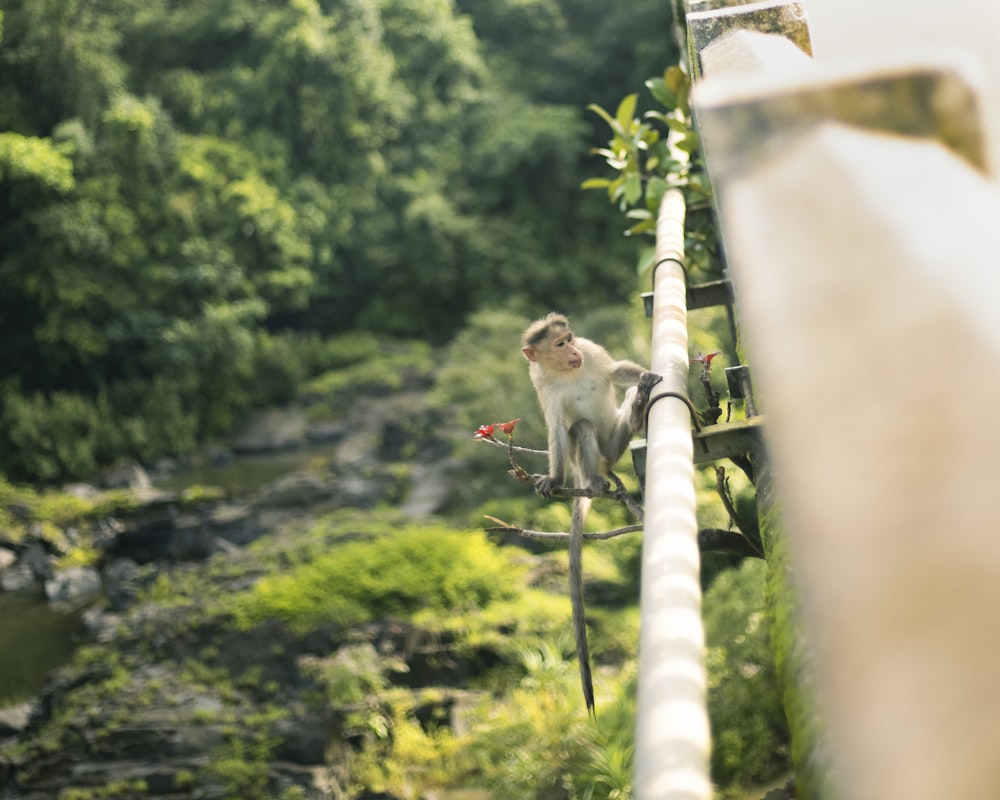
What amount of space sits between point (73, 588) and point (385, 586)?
4230mm

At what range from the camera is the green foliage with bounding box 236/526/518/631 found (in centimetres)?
758

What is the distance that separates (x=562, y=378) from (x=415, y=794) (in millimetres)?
3796

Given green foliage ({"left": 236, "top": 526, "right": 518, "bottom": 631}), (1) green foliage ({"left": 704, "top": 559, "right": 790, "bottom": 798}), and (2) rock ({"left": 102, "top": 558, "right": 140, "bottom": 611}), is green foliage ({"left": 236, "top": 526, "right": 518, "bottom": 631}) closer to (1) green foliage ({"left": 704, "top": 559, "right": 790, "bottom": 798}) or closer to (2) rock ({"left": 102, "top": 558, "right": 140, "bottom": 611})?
(2) rock ({"left": 102, "top": 558, "right": 140, "bottom": 611})

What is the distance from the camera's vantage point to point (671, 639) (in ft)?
2.63

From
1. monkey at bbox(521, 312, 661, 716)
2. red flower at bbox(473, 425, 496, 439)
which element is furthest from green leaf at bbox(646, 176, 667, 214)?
red flower at bbox(473, 425, 496, 439)

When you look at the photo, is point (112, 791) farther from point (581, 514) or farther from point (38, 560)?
point (38, 560)

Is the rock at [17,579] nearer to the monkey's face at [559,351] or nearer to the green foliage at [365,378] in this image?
the green foliage at [365,378]

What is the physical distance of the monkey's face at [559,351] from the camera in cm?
278

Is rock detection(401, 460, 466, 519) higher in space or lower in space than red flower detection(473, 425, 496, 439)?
lower

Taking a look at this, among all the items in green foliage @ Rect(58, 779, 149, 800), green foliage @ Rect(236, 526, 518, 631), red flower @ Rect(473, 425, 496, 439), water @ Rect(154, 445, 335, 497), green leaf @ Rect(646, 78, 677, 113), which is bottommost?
water @ Rect(154, 445, 335, 497)

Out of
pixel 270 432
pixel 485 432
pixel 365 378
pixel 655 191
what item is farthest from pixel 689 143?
pixel 365 378

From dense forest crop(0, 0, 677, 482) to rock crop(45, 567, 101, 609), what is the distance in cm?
390

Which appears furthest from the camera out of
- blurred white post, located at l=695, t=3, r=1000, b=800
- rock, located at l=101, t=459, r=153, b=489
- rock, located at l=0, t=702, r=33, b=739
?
rock, located at l=101, t=459, r=153, b=489

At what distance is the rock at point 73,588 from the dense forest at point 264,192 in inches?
154
